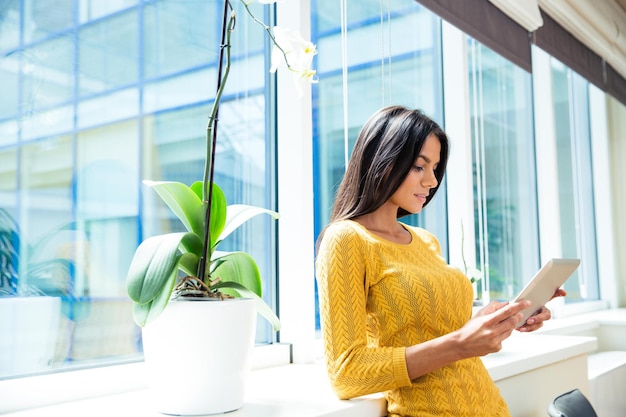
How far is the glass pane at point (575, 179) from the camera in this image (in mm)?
4391

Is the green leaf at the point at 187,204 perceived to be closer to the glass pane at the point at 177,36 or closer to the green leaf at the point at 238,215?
the green leaf at the point at 238,215

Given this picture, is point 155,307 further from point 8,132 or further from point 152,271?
point 8,132

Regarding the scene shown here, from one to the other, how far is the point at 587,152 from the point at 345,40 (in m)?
3.12

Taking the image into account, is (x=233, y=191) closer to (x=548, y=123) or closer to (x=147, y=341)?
(x=147, y=341)

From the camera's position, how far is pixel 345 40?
7.91ft

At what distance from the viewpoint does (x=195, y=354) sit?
3.91 ft

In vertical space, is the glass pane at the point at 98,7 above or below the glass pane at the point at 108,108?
above

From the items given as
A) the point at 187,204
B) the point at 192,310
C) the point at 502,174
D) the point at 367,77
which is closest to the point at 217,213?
the point at 187,204

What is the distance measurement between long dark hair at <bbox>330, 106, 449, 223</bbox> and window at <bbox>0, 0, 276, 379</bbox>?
18.7 inches

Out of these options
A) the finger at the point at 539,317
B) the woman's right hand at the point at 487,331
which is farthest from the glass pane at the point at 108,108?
the finger at the point at 539,317

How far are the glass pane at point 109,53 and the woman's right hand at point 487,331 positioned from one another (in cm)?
101

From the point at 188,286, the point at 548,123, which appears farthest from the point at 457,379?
the point at 548,123

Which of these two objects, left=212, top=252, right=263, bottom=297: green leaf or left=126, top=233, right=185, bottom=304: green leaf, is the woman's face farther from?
left=126, top=233, right=185, bottom=304: green leaf

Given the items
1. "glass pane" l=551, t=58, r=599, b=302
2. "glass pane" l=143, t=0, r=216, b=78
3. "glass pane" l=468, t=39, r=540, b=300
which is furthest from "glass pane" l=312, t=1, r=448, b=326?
"glass pane" l=551, t=58, r=599, b=302
